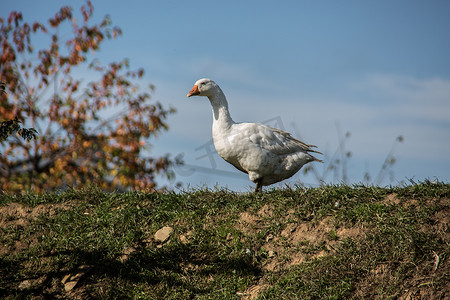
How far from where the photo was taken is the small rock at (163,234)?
18.7 feet

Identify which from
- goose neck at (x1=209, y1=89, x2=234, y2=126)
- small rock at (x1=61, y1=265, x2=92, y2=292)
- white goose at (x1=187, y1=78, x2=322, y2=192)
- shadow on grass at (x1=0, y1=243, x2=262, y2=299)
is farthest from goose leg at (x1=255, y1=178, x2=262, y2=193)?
small rock at (x1=61, y1=265, x2=92, y2=292)

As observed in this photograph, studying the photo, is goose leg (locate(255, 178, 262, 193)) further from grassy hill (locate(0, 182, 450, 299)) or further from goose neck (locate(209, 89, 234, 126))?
goose neck (locate(209, 89, 234, 126))

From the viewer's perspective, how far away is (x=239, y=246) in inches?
213

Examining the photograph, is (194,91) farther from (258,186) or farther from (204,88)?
(258,186)

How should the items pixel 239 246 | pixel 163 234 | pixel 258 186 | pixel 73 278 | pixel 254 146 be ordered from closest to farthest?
pixel 73 278 < pixel 239 246 < pixel 163 234 < pixel 254 146 < pixel 258 186

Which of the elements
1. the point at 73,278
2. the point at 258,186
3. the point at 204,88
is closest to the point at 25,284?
the point at 73,278

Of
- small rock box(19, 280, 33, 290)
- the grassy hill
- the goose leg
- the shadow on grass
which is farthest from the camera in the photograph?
the goose leg

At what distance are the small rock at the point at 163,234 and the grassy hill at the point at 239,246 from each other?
0.02m

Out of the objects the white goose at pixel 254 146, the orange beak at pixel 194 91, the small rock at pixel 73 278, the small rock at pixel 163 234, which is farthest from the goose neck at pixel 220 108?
the small rock at pixel 73 278

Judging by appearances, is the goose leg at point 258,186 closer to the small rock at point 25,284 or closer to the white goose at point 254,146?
the white goose at point 254,146

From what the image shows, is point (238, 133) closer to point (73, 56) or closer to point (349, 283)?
point (349, 283)

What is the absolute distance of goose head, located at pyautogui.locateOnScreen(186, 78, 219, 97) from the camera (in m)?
6.84

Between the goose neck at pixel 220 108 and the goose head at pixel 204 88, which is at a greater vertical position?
the goose head at pixel 204 88

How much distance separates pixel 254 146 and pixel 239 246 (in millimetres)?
1628
